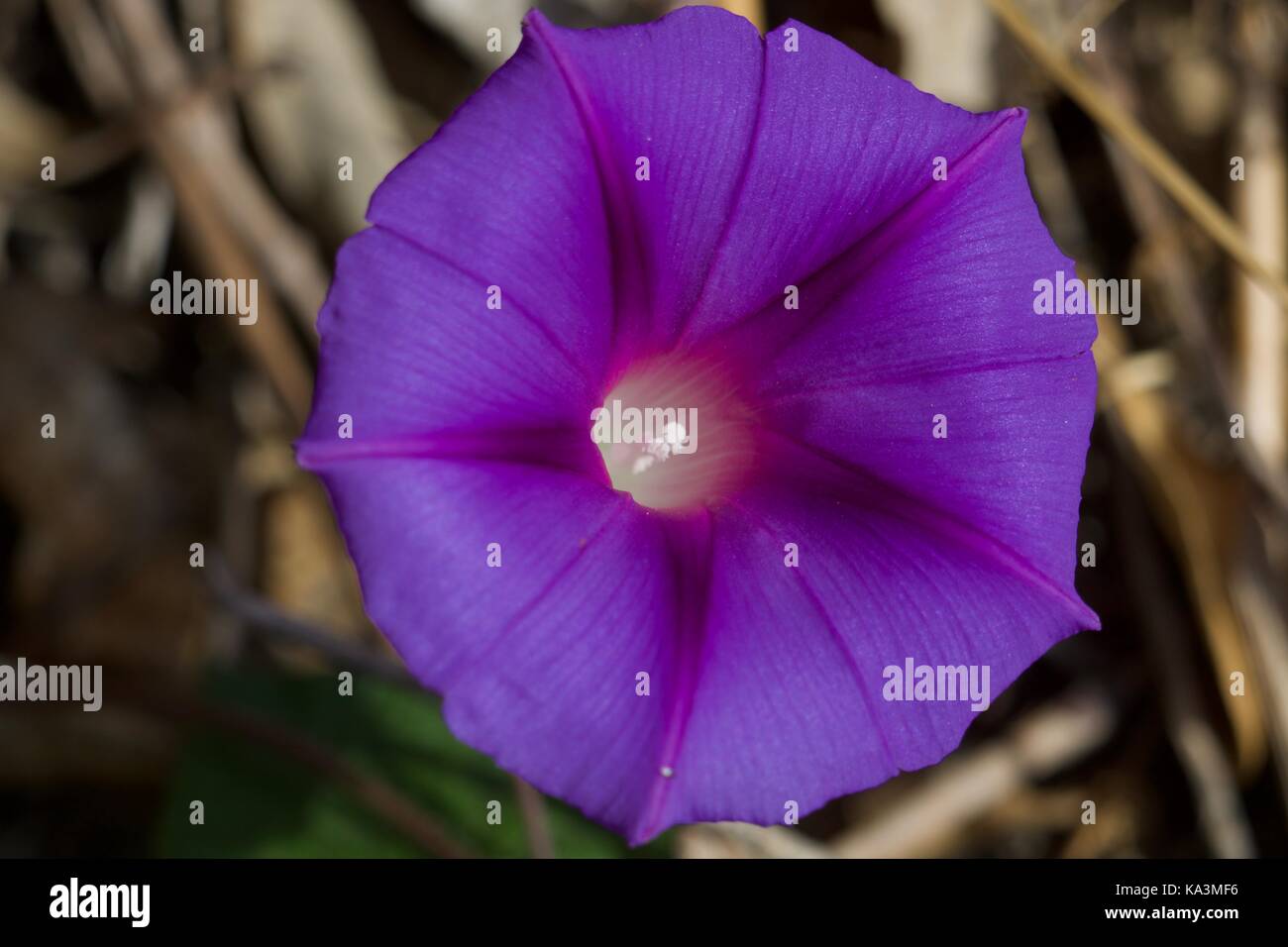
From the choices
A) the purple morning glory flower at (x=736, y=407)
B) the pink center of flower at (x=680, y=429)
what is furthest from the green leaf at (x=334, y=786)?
the purple morning glory flower at (x=736, y=407)

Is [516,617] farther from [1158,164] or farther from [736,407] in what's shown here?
[1158,164]

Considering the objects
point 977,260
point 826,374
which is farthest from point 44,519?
point 977,260

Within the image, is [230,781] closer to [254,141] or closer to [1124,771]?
[254,141]

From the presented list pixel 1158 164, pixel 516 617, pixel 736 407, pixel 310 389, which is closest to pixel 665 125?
pixel 736 407

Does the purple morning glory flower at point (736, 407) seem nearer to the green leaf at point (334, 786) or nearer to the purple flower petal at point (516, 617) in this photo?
the purple flower petal at point (516, 617)

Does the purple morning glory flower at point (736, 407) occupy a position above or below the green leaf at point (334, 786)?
above

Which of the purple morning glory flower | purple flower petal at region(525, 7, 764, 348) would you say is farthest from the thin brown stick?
purple flower petal at region(525, 7, 764, 348)
